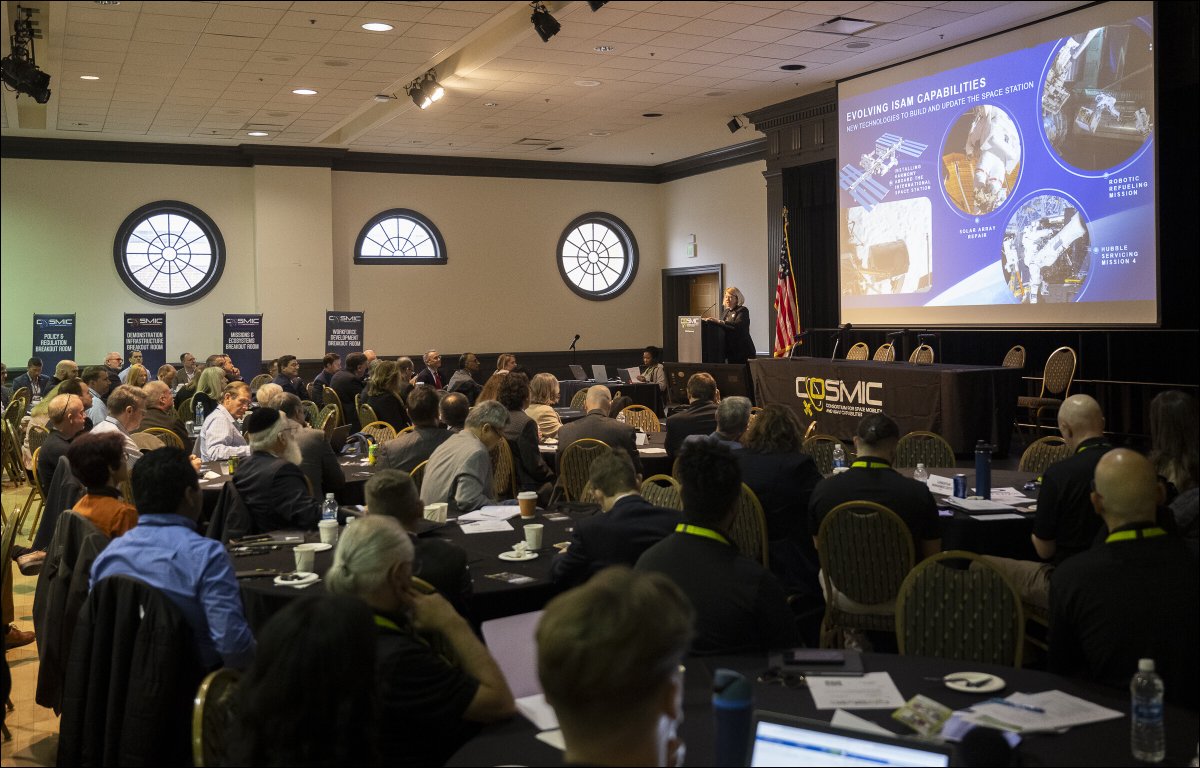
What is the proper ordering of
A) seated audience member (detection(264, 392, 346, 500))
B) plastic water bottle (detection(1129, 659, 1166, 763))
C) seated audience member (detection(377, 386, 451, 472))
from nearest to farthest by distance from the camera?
plastic water bottle (detection(1129, 659, 1166, 763))
seated audience member (detection(264, 392, 346, 500))
seated audience member (detection(377, 386, 451, 472))

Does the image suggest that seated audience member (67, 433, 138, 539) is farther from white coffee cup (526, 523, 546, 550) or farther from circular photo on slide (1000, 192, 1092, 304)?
circular photo on slide (1000, 192, 1092, 304)

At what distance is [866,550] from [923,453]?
8.30 ft

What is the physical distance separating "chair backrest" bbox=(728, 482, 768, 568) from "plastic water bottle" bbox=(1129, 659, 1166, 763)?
2407 millimetres

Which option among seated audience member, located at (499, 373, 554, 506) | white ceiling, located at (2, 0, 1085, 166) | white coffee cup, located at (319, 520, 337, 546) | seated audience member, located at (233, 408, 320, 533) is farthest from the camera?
white ceiling, located at (2, 0, 1085, 166)

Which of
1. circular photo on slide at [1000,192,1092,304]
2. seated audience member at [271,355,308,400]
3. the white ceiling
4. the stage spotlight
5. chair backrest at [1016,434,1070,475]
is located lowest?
chair backrest at [1016,434,1070,475]

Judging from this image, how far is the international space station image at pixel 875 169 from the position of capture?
10.9 meters

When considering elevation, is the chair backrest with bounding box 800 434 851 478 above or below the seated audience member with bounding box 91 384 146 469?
below

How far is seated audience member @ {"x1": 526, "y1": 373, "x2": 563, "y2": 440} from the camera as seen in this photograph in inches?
305

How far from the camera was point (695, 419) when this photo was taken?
22.0ft

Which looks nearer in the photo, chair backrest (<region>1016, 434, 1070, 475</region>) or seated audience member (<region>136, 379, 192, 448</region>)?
chair backrest (<region>1016, 434, 1070, 475</region>)

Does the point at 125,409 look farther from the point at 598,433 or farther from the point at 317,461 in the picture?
the point at 598,433

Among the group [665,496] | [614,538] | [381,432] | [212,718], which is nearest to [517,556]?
[614,538]

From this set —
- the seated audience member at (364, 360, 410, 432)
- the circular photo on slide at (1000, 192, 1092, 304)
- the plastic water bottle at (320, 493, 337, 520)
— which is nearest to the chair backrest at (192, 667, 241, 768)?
the plastic water bottle at (320, 493, 337, 520)

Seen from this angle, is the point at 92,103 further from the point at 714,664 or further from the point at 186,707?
the point at 714,664
